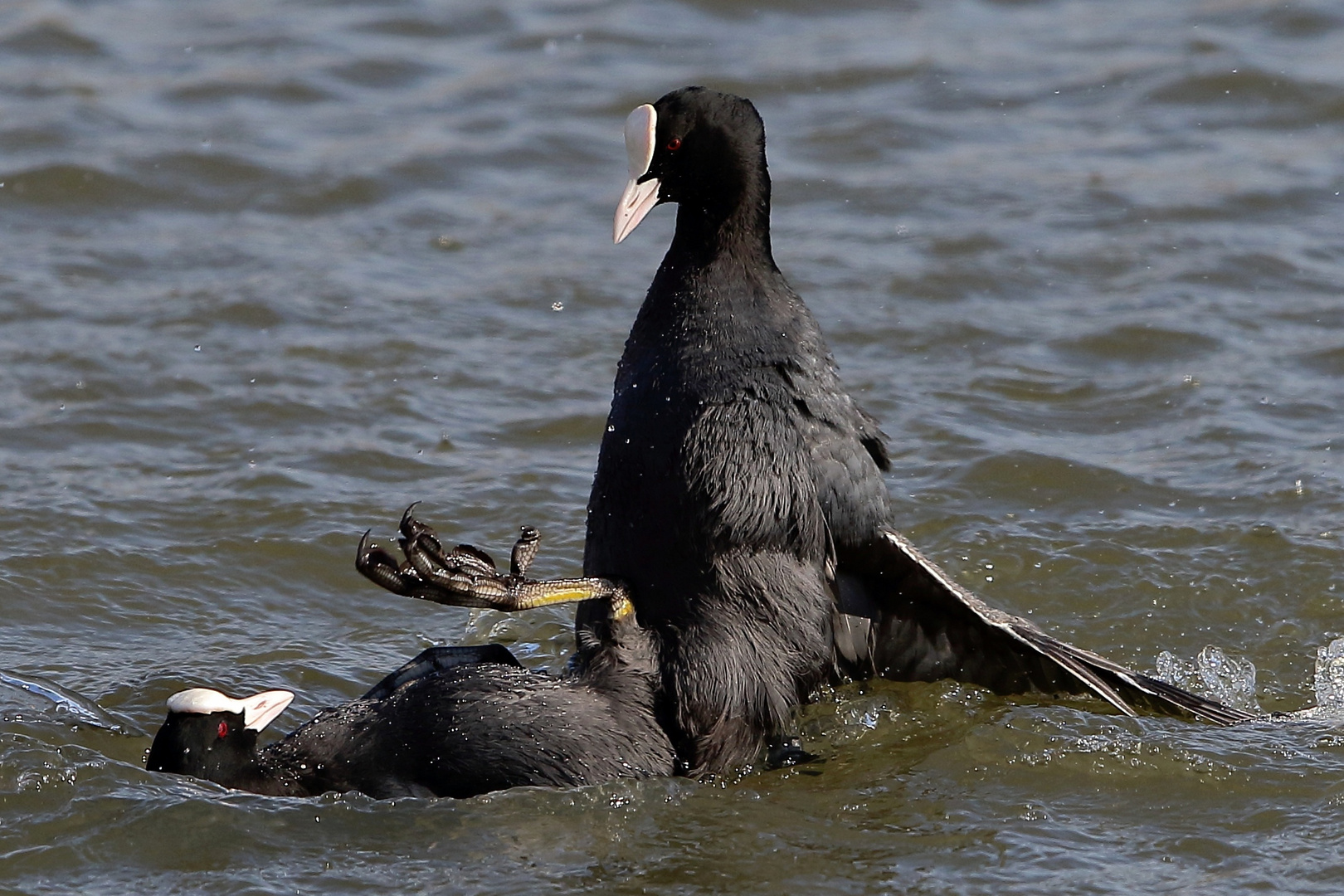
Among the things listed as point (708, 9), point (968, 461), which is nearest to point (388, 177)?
point (708, 9)

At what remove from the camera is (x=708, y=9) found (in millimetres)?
10820

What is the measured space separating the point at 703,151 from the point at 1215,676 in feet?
6.68

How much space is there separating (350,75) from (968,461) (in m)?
4.80

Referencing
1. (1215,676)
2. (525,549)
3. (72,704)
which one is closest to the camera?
(525,549)

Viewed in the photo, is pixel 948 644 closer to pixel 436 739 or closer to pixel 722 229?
pixel 722 229

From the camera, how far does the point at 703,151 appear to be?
464cm

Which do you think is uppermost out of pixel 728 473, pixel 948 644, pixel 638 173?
pixel 638 173

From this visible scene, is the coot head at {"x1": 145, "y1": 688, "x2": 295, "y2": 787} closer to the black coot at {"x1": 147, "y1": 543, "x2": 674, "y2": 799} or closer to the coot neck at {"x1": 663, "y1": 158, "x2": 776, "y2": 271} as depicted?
the black coot at {"x1": 147, "y1": 543, "x2": 674, "y2": 799}

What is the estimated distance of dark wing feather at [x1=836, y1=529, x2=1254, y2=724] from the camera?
4.80 meters

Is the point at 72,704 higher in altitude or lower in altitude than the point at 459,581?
lower

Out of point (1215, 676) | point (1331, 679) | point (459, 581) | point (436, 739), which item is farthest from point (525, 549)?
point (1331, 679)

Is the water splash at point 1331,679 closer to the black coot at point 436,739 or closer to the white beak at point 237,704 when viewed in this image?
the black coot at point 436,739

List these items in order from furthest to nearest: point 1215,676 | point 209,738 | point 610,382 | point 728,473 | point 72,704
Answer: point 610,382, point 1215,676, point 72,704, point 728,473, point 209,738

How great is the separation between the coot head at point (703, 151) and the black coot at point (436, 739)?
1.03 meters
